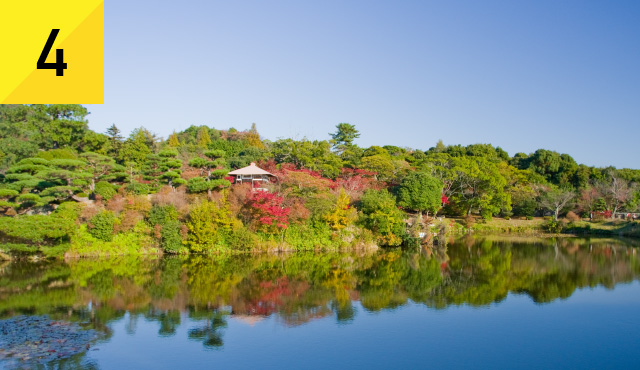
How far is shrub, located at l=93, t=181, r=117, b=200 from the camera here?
2556 centimetres

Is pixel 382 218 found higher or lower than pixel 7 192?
lower

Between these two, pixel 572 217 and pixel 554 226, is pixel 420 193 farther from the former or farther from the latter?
pixel 572 217

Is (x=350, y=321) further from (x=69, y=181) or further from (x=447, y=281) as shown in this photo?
(x=69, y=181)

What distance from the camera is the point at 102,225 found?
23375 mm

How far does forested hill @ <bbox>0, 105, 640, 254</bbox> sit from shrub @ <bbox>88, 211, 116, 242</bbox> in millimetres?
565

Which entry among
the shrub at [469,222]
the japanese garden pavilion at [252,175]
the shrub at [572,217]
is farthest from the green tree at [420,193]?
the shrub at [572,217]

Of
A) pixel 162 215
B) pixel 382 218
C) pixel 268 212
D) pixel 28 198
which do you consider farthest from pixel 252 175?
pixel 28 198

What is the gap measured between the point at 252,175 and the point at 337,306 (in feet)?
60.4

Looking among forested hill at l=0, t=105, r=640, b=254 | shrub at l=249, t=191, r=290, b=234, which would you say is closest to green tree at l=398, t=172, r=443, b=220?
forested hill at l=0, t=105, r=640, b=254

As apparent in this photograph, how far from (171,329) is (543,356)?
9.72 m

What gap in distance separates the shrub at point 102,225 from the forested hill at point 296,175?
57 centimetres

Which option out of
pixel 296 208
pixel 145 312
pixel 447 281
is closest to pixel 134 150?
pixel 296 208

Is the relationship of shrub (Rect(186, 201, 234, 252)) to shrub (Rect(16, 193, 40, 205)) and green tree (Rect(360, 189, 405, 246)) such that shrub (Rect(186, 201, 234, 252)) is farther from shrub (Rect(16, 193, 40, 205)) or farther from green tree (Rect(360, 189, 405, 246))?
green tree (Rect(360, 189, 405, 246))

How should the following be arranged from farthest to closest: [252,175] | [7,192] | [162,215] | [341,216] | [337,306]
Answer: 1. [252,175]
2. [341,216]
3. [162,215]
4. [7,192]
5. [337,306]
